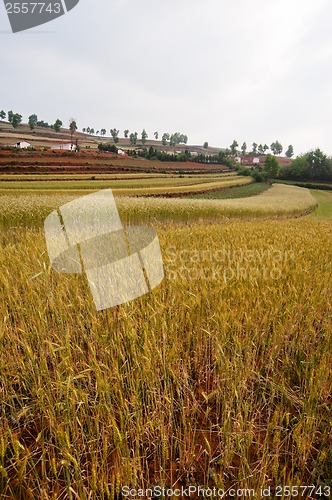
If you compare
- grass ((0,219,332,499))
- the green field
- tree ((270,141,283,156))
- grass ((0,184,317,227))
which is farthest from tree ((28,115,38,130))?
tree ((270,141,283,156))

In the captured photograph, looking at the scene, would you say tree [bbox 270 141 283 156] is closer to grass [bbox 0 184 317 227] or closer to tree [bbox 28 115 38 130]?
tree [bbox 28 115 38 130]

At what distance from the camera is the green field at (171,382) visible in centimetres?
149

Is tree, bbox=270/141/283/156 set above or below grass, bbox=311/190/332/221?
above

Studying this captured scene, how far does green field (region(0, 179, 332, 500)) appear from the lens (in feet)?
4.89

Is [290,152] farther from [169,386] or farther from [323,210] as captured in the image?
[169,386]

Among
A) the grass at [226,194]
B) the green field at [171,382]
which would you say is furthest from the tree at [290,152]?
the green field at [171,382]

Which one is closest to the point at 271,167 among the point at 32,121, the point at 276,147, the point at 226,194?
the point at 226,194

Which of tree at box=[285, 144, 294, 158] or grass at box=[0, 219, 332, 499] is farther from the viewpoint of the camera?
tree at box=[285, 144, 294, 158]

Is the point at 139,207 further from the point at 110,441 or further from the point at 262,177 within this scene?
the point at 262,177

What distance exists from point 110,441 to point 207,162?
93390 millimetres

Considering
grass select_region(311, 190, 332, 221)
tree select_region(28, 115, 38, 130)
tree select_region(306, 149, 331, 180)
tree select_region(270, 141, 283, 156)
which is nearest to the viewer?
grass select_region(311, 190, 332, 221)

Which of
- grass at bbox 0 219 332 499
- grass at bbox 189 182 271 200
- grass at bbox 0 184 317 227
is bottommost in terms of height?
grass at bbox 0 219 332 499

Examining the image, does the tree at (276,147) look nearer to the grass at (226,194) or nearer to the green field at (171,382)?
the grass at (226,194)

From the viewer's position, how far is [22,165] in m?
43.1
